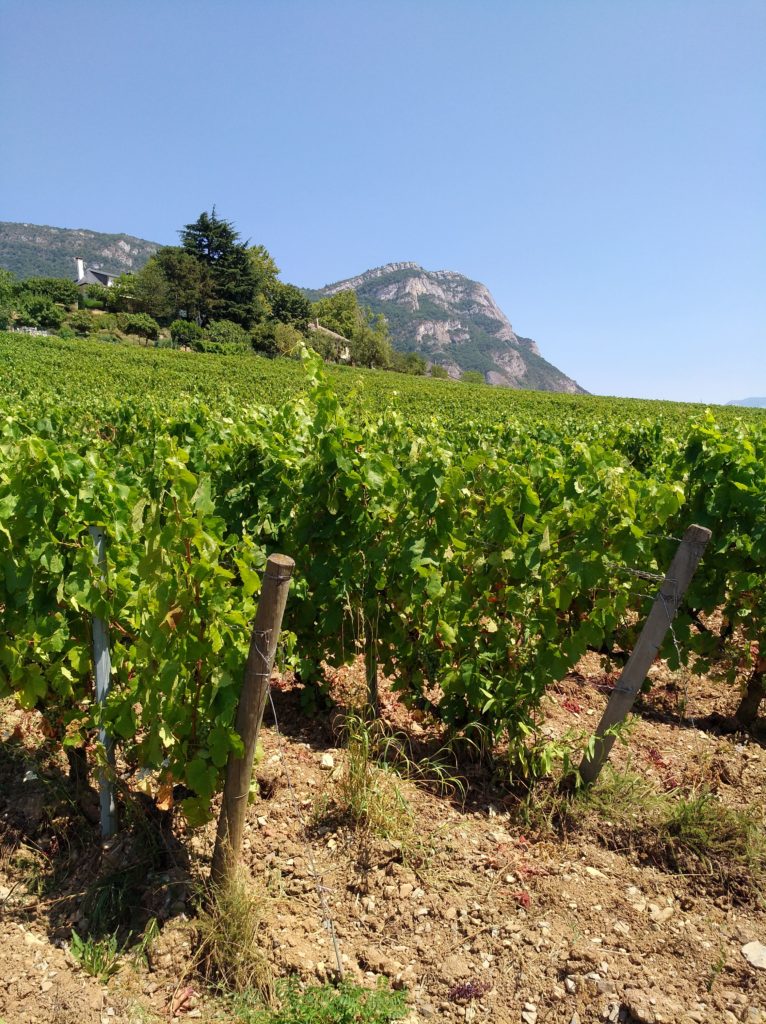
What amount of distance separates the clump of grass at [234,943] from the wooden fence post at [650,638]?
1.69 meters

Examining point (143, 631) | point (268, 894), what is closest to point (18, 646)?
point (143, 631)

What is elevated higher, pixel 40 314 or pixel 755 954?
pixel 40 314

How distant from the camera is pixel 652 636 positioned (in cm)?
282

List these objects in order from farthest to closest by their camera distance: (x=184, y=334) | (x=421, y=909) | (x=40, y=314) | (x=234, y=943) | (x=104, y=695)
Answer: (x=40, y=314)
(x=184, y=334)
(x=104, y=695)
(x=421, y=909)
(x=234, y=943)

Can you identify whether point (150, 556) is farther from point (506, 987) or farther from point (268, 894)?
point (506, 987)

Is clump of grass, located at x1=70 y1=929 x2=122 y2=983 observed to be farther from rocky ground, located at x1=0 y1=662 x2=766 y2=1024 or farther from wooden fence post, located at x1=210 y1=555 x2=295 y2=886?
wooden fence post, located at x1=210 y1=555 x2=295 y2=886

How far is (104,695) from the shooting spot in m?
2.54

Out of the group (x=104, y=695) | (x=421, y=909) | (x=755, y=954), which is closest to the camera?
(x=755, y=954)

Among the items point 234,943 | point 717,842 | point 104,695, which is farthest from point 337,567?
point 717,842

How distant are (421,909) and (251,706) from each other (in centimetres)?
110

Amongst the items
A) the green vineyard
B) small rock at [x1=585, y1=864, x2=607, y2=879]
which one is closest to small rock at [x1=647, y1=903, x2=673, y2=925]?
small rock at [x1=585, y1=864, x2=607, y2=879]

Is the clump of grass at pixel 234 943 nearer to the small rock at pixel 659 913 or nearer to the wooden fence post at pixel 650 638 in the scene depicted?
the small rock at pixel 659 913

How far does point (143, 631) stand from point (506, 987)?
73.9 inches

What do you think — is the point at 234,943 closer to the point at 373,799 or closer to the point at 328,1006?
the point at 328,1006
